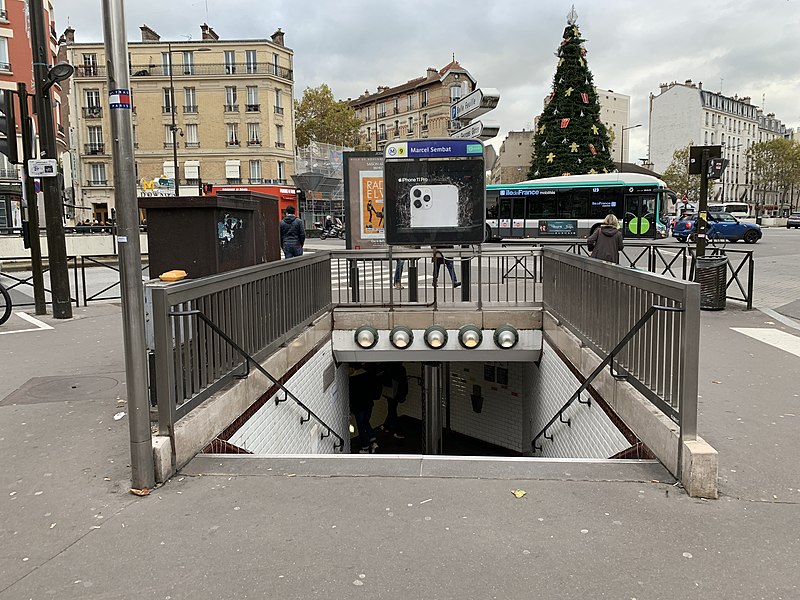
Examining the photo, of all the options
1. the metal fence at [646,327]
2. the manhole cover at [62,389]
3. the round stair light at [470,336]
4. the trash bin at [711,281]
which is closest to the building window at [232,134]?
the trash bin at [711,281]

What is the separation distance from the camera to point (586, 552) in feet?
10.8

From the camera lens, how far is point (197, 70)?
60.9 metres

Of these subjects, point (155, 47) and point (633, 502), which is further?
point (155, 47)

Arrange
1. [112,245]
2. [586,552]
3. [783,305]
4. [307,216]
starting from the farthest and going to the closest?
[307,216]
[112,245]
[783,305]
[586,552]

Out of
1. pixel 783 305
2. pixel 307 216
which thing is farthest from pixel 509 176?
pixel 783 305

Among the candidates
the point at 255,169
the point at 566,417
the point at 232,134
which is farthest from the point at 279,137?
the point at 566,417

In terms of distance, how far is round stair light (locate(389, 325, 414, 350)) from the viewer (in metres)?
9.36

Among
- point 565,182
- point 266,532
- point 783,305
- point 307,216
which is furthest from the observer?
point 307,216

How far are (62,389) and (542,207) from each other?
1084 inches

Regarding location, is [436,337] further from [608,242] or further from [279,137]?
[279,137]

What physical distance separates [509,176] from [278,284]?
74.1m

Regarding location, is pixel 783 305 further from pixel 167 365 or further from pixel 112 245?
pixel 112 245

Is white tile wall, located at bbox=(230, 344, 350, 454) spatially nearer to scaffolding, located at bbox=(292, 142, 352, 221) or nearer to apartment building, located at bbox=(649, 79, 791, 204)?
scaffolding, located at bbox=(292, 142, 352, 221)

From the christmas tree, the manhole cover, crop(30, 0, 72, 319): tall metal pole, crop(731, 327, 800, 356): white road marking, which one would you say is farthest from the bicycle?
the christmas tree
